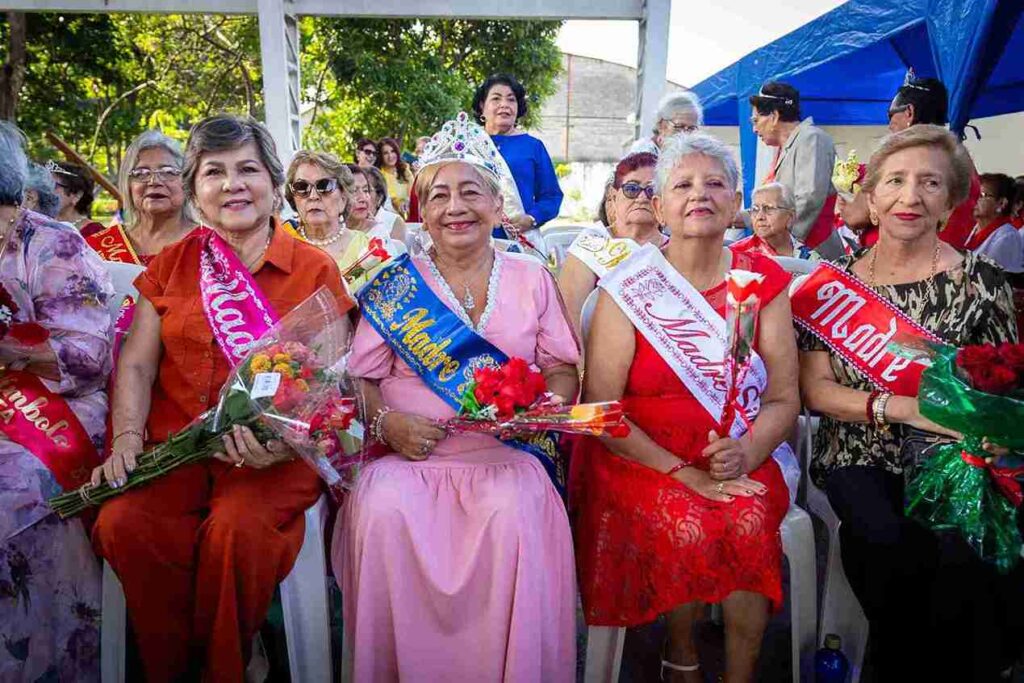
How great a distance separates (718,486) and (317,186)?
9.66ft

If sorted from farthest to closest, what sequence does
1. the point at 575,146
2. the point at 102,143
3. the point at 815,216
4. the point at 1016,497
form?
1. the point at 575,146
2. the point at 102,143
3. the point at 815,216
4. the point at 1016,497

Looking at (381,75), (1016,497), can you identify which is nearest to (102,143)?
(381,75)

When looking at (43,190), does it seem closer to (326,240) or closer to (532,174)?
(326,240)

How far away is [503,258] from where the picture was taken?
8.84 ft

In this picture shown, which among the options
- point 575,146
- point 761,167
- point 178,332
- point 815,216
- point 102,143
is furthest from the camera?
point 575,146

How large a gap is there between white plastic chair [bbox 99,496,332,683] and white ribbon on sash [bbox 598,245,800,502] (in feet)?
3.99

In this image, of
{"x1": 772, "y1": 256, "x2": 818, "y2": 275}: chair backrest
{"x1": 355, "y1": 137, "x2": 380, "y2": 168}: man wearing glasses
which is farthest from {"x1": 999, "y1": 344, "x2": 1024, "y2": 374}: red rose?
{"x1": 355, "y1": 137, "x2": 380, "y2": 168}: man wearing glasses

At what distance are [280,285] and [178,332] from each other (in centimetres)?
36

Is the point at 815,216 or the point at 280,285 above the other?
the point at 815,216

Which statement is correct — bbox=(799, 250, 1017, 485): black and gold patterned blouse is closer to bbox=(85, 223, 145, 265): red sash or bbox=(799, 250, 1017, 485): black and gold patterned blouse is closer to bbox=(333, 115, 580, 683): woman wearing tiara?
bbox=(333, 115, 580, 683): woman wearing tiara

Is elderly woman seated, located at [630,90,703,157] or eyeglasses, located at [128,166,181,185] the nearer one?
eyeglasses, located at [128,166,181,185]

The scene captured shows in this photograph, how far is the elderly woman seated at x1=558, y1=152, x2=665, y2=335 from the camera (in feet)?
11.1

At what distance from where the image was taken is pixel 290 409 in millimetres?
2006

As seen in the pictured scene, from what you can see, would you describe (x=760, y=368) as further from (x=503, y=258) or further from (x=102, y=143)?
(x=102, y=143)
